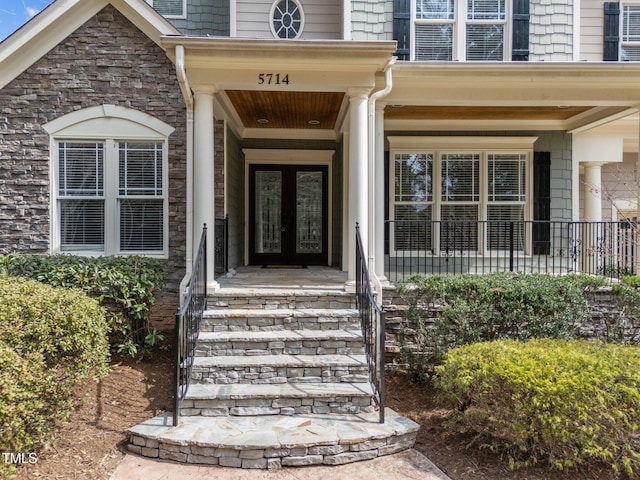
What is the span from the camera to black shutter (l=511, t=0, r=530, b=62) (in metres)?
6.79

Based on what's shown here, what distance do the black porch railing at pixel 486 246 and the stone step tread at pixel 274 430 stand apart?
148 inches

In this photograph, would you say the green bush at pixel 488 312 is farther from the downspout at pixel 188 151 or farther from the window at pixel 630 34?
the window at pixel 630 34

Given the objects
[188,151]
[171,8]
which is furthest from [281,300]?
[171,8]

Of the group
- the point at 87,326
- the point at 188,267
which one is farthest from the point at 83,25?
the point at 87,326

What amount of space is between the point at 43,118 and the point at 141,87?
4.92 feet

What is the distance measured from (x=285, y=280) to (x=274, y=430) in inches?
110

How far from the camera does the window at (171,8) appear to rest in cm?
727

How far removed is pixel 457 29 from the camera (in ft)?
22.4

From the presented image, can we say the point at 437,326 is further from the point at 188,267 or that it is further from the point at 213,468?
the point at 188,267

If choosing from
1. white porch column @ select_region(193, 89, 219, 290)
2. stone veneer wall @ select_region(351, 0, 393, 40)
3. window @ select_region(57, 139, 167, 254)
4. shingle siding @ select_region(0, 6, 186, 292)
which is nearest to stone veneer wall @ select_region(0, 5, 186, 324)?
shingle siding @ select_region(0, 6, 186, 292)

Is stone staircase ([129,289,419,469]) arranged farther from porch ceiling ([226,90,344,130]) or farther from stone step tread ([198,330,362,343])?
porch ceiling ([226,90,344,130])

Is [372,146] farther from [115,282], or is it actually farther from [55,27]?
[55,27]

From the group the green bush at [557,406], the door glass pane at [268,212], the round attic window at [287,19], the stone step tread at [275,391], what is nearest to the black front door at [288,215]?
the door glass pane at [268,212]

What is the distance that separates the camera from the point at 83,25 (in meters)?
6.19
